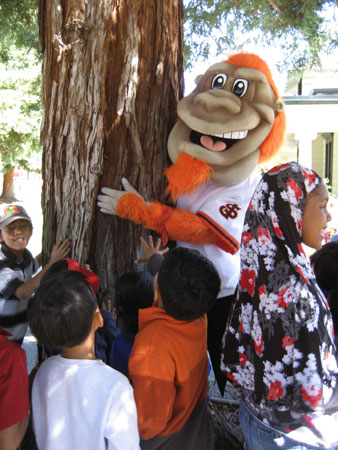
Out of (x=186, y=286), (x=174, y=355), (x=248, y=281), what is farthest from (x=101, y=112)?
(x=174, y=355)

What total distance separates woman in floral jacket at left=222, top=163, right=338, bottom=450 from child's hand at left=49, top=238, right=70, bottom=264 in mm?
1257

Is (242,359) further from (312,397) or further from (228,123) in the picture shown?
(228,123)

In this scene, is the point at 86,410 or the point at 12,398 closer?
the point at 86,410

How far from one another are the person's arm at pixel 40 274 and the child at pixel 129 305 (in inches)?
22.5

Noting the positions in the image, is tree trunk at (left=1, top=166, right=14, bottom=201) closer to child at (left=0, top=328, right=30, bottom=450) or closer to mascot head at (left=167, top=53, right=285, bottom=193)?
mascot head at (left=167, top=53, right=285, bottom=193)

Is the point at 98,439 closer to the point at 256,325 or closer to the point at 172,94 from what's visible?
the point at 256,325

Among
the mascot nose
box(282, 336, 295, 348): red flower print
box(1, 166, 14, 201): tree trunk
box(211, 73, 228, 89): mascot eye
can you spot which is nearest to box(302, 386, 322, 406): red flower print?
box(282, 336, 295, 348): red flower print

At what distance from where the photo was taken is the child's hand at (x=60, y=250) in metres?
2.56

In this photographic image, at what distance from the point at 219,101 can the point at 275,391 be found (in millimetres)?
1750

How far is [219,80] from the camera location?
281cm

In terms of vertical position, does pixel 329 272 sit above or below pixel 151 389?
above

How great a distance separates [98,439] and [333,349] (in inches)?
35.7

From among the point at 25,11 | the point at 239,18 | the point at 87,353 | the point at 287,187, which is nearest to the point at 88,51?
the point at 287,187

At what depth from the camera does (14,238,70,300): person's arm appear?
2.39m
